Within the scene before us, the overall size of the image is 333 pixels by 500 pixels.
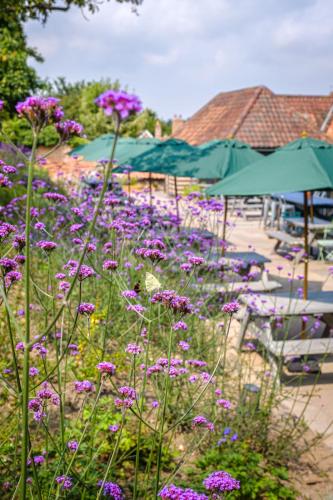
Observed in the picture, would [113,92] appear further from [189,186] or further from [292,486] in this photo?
[189,186]

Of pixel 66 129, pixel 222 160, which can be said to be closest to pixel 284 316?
pixel 66 129

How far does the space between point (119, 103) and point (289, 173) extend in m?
4.66

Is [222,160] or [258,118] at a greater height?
[258,118]

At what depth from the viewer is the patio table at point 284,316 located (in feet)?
15.7

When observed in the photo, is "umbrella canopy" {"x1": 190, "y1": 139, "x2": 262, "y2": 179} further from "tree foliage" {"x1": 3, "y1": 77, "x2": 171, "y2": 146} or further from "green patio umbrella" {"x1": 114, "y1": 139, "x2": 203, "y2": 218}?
"tree foliage" {"x1": 3, "y1": 77, "x2": 171, "y2": 146}

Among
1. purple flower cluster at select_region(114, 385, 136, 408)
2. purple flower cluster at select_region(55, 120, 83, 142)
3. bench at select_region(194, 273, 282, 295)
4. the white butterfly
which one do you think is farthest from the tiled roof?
purple flower cluster at select_region(55, 120, 83, 142)

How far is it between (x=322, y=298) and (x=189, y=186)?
59.8ft

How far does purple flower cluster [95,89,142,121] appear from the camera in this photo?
1.15 metres

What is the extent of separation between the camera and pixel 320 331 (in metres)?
6.81

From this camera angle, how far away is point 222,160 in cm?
897

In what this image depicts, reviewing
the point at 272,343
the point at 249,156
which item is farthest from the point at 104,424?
the point at 249,156

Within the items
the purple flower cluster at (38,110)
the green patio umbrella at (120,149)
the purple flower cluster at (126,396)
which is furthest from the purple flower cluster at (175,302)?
the green patio umbrella at (120,149)

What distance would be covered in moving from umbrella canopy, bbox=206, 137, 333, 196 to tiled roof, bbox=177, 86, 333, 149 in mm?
15315

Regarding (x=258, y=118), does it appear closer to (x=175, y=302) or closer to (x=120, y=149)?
(x=120, y=149)
